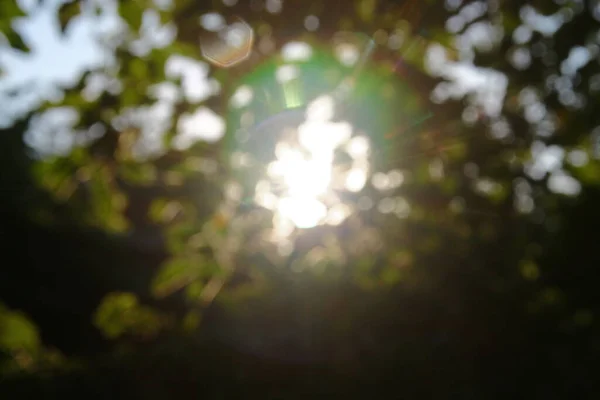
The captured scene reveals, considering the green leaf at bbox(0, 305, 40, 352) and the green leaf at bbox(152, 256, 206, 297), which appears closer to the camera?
the green leaf at bbox(152, 256, 206, 297)

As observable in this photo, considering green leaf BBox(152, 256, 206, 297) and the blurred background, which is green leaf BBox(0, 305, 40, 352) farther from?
green leaf BBox(152, 256, 206, 297)

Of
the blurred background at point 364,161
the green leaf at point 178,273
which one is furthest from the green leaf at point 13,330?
the green leaf at point 178,273

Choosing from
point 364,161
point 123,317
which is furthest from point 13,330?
point 364,161

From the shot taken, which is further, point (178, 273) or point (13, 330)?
point (13, 330)

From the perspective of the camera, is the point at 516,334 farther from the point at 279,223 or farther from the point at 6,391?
the point at 6,391

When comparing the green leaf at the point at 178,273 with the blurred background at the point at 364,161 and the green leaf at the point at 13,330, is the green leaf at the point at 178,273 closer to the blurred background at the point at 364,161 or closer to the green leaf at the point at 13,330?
the blurred background at the point at 364,161

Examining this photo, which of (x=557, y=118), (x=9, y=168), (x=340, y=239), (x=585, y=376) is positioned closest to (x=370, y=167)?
(x=340, y=239)

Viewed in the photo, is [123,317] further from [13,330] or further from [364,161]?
[364,161]

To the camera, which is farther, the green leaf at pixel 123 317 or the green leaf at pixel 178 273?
the green leaf at pixel 123 317

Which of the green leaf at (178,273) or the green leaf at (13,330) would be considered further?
the green leaf at (13,330)

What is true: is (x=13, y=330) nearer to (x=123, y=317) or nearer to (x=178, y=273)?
(x=123, y=317)

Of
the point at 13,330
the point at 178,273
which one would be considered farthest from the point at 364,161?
the point at 13,330

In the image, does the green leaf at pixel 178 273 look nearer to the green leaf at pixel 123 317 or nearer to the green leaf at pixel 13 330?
the green leaf at pixel 123 317

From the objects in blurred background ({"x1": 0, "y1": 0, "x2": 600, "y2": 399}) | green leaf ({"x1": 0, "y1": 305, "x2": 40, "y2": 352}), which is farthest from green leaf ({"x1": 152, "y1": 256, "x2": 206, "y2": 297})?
green leaf ({"x1": 0, "y1": 305, "x2": 40, "y2": 352})
